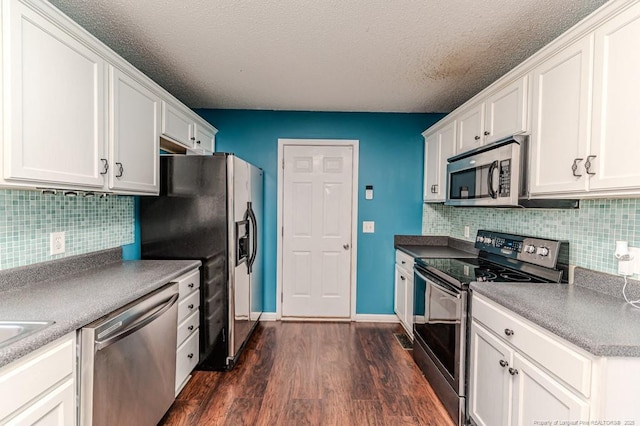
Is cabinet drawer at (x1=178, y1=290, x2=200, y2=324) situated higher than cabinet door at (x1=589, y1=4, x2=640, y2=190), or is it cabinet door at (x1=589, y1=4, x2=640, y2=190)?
cabinet door at (x1=589, y1=4, x2=640, y2=190)

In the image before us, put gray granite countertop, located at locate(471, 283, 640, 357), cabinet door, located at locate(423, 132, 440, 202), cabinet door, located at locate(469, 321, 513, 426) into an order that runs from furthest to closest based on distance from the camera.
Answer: cabinet door, located at locate(423, 132, 440, 202), cabinet door, located at locate(469, 321, 513, 426), gray granite countertop, located at locate(471, 283, 640, 357)

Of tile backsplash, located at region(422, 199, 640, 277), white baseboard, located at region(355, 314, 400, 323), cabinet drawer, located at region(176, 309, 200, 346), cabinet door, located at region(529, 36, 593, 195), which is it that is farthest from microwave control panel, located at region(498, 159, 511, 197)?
cabinet drawer, located at region(176, 309, 200, 346)

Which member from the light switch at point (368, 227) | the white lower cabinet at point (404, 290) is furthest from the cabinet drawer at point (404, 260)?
the light switch at point (368, 227)

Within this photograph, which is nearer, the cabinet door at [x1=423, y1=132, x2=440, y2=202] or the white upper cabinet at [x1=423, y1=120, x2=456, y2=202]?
the white upper cabinet at [x1=423, y1=120, x2=456, y2=202]

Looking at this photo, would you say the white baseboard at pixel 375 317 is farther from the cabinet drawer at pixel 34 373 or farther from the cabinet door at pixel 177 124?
the cabinet drawer at pixel 34 373

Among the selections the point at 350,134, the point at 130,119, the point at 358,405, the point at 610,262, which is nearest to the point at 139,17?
the point at 130,119

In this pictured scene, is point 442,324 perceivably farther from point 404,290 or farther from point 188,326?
point 188,326

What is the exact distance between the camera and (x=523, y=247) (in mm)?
2174

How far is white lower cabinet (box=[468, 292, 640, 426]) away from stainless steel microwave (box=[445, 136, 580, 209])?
650mm

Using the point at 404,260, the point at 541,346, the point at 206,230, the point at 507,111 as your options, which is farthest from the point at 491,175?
the point at 206,230

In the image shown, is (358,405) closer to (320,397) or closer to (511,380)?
(320,397)

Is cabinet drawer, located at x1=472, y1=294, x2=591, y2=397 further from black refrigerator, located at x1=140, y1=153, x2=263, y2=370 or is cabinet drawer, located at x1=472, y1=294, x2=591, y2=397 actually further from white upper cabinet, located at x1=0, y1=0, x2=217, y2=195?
white upper cabinet, located at x1=0, y1=0, x2=217, y2=195

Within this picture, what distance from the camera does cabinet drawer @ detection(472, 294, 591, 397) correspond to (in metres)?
1.10

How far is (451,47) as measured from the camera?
208 cm
